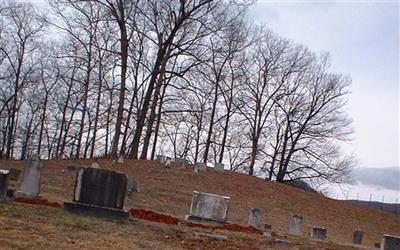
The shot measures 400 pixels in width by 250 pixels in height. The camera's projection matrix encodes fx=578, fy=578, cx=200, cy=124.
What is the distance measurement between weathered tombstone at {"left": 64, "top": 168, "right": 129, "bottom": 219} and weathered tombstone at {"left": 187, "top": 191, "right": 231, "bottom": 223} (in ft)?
12.2

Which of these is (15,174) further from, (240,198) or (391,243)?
(391,243)

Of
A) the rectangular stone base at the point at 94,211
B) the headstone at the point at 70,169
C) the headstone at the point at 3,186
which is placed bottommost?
the rectangular stone base at the point at 94,211

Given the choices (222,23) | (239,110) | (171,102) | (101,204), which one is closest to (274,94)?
(239,110)

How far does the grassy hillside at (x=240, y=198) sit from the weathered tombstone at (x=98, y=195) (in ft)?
15.1

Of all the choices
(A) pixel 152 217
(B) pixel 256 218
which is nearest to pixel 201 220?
(A) pixel 152 217

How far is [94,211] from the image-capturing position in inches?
462

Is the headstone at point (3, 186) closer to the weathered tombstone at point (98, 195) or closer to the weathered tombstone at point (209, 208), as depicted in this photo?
the weathered tombstone at point (98, 195)

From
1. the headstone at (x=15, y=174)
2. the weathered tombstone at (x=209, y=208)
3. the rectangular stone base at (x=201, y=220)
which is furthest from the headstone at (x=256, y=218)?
the headstone at (x=15, y=174)

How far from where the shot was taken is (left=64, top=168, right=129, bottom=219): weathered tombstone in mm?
11688

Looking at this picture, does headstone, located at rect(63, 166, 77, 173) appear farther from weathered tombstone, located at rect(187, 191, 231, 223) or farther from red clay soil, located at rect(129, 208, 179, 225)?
red clay soil, located at rect(129, 208, 179, 225)

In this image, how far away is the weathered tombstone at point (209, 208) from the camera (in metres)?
15.7

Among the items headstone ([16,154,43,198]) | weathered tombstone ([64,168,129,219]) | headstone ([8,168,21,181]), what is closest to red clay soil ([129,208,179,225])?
weathered tombstone ([64,168,129,219])

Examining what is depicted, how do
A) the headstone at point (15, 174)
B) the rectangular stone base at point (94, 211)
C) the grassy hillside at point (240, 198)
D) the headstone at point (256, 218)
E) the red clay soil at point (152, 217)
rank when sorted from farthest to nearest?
the grassy hillside at point (240, 198)
the headstone at point (15, 174)
the headstone at point (256, 218)
the red clay soil at point (152, 217)
the rectangular stone base at point (94, 211)

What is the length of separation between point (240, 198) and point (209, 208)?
10.6 meters
